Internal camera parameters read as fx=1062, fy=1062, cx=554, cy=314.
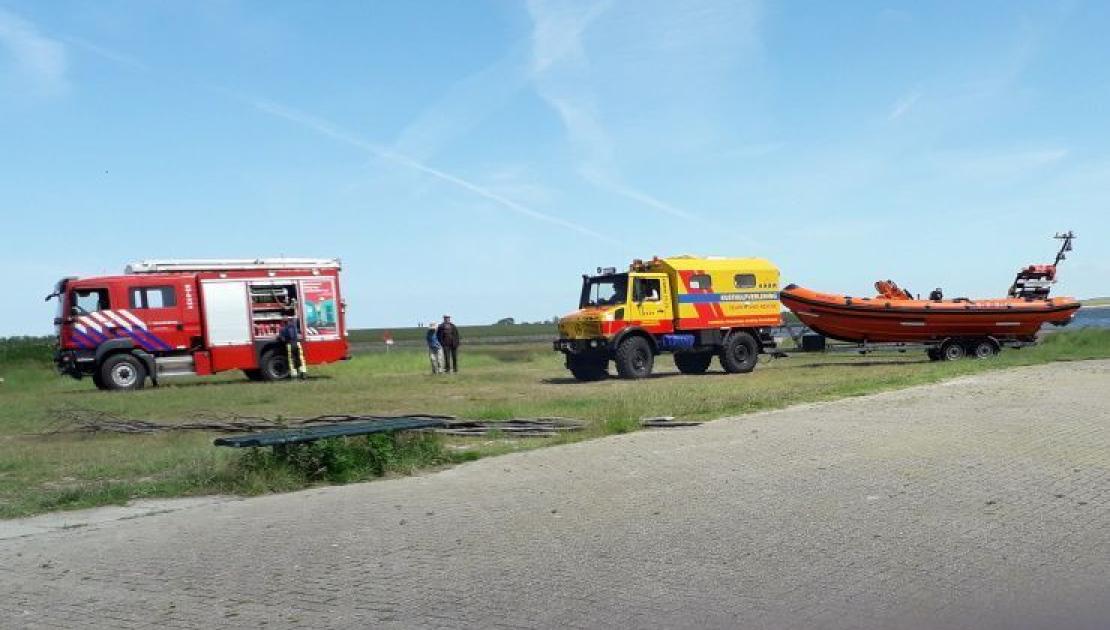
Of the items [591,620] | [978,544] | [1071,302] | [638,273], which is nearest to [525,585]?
[591,620]

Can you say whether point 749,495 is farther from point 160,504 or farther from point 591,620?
point 160,504

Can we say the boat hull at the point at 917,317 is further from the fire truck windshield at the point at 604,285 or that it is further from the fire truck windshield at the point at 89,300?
the fire truck windshield at the point at 89,300

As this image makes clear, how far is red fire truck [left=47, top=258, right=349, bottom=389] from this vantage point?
2642cm

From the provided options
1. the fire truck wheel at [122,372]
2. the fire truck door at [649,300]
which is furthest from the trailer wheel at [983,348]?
the fire truck wheel at [122,372]

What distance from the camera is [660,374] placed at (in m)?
28.1

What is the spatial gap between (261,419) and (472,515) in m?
8.95

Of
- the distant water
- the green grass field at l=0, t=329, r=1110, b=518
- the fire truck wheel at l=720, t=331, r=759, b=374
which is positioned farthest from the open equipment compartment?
the distant water

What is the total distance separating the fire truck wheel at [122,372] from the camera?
26.2m

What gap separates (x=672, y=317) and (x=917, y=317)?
24.8 feet

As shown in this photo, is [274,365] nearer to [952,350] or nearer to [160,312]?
[160,312]

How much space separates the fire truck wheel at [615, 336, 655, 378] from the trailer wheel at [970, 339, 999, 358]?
9.93 metres

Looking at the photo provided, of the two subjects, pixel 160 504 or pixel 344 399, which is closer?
pixel 160 504

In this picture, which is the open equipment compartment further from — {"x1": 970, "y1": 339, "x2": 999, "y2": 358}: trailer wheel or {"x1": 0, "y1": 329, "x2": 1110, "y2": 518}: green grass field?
{"x1": 970, "y1": 339, "x2": 999, "y2": 358}: trailer wheel

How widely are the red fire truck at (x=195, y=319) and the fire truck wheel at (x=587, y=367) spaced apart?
7.70 meters
